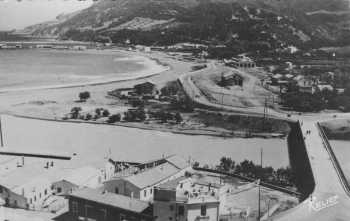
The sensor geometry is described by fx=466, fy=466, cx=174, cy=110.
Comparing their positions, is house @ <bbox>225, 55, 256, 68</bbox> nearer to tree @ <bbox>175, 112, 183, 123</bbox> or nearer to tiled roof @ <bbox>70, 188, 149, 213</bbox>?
tree @ <bbox>175, 112, 183, 123</bbox>

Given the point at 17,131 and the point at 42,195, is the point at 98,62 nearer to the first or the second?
the point at 17,131

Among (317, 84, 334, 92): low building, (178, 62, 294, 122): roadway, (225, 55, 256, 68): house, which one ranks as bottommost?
(178, 62, 294, 122): roadway

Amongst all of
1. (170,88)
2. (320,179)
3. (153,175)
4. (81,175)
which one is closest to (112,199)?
(153,175)

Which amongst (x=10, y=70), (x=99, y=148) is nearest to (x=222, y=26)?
(x=99, y=148)

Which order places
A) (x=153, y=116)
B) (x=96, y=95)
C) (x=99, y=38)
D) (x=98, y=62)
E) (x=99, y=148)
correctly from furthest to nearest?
(x=98, y=62), (x=99, y=38), (x=96, y=95), (x=153, y=116), (x=99, y=148)

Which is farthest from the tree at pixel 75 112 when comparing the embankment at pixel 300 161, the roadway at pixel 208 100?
the embankment at pixel 300 161

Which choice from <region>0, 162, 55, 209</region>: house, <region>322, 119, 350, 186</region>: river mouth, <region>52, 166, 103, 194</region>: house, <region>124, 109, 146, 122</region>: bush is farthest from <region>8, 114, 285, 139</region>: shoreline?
<region>0, 162, 55, 209</region>: house

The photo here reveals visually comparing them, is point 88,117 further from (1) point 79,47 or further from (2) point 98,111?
(1) point 79,47
